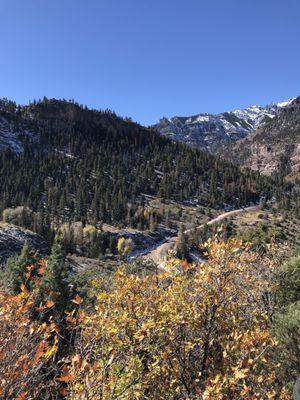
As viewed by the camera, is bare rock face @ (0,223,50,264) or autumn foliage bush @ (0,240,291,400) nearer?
autumn foliage bush @ (0,240,291,400)

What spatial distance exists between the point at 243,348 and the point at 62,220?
151120 millimetres

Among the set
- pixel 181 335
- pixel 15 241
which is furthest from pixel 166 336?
pixel 15 241

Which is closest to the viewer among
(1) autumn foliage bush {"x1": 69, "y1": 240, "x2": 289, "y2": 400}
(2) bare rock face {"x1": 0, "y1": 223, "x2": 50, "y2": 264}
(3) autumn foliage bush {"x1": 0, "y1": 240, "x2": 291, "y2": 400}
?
(3) autumn foliage bush {"x1": 0, "y1": 240, "x2": 291, "y2": 400}

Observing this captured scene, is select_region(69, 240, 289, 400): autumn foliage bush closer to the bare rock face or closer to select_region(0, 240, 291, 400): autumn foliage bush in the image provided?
select_region(0, 240, 291, 400): autumn foliage bush

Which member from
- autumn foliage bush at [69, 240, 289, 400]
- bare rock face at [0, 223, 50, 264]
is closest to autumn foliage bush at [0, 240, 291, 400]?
autumn foliage bush at [69, 240, 289, 400]

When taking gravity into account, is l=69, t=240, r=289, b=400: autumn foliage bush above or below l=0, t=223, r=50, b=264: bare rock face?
above

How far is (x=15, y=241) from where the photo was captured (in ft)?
349

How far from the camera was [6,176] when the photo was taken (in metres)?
193

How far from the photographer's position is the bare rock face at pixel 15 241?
10051cm

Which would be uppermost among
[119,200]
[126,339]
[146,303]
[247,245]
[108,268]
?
[247,245]

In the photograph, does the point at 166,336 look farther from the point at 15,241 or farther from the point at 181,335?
the point at 15,241

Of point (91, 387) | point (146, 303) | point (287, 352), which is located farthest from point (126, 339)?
point (287, 352)

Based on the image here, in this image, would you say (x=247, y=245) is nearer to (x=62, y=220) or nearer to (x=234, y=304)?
(x=234, y=304)

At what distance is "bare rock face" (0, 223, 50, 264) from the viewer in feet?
330
